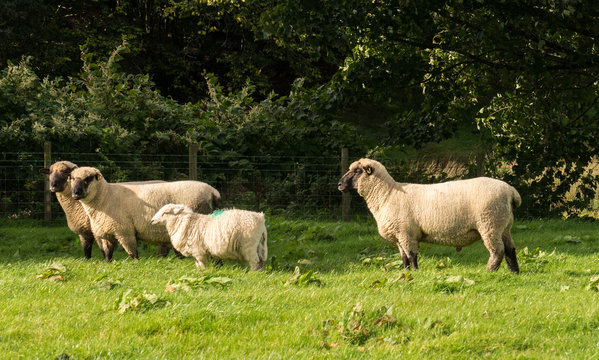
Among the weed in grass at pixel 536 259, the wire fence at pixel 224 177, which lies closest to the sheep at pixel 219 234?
the weed in grass at pixel 536 259

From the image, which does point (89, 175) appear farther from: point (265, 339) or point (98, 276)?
point (265, 339)


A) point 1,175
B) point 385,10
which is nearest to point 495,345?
point 385,10

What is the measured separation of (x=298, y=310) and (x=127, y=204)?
4.04 metres

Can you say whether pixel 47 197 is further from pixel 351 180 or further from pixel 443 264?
pixel 443 264

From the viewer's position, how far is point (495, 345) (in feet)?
17.3

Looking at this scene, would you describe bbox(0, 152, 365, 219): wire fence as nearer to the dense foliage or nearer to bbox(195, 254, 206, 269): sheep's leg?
the dense foliage

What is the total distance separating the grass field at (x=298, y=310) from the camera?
202 inches

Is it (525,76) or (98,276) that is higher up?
(525,76)

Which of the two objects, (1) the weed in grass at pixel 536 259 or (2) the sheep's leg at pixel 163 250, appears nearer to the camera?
(1) the weed in grass at pixel 536 259

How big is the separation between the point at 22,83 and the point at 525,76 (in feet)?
34.3

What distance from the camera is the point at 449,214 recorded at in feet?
27.1

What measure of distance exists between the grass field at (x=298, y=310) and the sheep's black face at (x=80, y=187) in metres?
0.88

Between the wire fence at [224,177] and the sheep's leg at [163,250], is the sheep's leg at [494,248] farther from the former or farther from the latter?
the wire fence at [224,177]

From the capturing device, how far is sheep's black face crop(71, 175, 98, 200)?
Result: 29.3 ft
